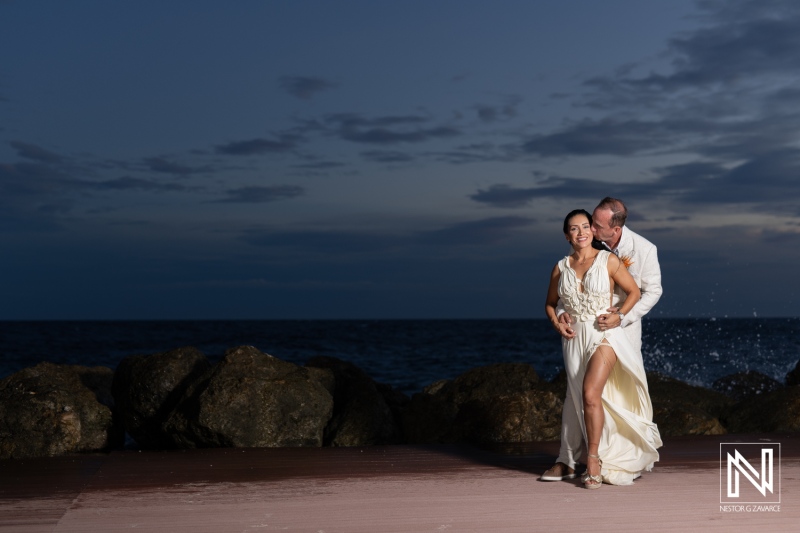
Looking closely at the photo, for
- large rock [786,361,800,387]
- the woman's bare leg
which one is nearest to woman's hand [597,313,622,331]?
the woman's bare leg

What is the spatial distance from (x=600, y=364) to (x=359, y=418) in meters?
3.57

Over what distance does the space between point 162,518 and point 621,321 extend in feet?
10.5

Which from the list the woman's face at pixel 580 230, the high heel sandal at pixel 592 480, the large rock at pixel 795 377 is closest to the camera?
the high heel sandal at pixel 592 480

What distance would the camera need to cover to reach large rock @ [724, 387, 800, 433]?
893 cm

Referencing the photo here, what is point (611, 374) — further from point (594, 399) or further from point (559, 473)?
point (559, 473)

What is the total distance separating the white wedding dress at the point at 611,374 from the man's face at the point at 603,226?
301 mm

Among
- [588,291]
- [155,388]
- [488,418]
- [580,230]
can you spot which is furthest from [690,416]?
[155,388]

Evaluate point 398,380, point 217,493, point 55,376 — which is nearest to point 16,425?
point 55,376

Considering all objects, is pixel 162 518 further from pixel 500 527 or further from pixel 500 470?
pixel 500 470

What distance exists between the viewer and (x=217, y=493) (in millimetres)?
5840

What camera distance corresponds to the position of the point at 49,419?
7.69 metres

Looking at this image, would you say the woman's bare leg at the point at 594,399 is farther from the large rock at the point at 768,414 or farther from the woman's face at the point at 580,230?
the large rock at the point at 768,414

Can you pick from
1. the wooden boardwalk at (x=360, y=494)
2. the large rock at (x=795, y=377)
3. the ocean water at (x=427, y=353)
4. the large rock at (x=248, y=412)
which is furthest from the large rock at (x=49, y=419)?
the ocean water at (x=427, y=353)

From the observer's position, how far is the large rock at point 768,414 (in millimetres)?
8932
